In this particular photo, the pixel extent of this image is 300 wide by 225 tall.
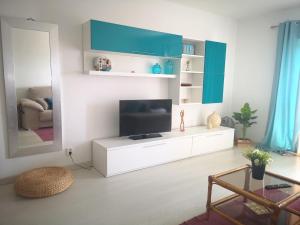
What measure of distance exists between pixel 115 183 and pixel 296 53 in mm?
3577

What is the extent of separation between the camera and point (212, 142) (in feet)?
13.2

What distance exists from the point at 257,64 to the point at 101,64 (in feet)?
10.3

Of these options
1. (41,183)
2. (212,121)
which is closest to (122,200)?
(41,183)

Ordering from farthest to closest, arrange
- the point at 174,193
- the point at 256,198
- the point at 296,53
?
1. the point at 296,53
2. the point at 174,193
3. the point at 256,198

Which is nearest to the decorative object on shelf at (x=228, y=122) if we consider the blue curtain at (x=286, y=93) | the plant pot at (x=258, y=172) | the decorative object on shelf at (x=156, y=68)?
the blue curtain at (x=286, y=93)

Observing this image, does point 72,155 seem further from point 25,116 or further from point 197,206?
point 197,206

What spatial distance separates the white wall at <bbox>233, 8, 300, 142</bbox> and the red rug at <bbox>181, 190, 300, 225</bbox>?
2.81m

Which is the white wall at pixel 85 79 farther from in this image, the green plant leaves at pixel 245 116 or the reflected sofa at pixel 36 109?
the green plant leaves at pixel 245 116

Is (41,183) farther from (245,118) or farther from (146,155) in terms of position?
(245,118)

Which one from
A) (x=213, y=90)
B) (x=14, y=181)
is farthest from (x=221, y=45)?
(x=14, y=181)

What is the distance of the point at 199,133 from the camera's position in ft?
12.6

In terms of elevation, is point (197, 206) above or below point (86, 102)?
below

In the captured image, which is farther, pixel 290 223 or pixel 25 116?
Answer: pixel 25 116

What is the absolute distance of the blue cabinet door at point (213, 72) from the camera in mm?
4043
